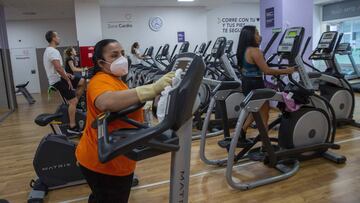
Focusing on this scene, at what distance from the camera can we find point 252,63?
351cm

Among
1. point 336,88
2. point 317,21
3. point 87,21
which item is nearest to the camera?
point 336,88

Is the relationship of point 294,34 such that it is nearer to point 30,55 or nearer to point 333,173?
point 333,173

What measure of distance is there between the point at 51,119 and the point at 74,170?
22.1 inches

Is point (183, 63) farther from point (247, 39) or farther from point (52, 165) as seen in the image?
point (247, 39)

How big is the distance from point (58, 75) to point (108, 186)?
354cm

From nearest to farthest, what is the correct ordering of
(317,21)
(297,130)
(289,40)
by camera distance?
(297,130) → (289,40) → (317,21)

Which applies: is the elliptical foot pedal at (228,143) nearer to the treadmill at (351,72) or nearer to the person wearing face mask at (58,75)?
the person wearing face mask at (58,75)

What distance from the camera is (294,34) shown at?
343 centimetres

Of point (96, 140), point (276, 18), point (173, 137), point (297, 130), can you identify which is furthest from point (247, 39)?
point (276, 18)

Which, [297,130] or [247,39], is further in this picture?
[247,39]

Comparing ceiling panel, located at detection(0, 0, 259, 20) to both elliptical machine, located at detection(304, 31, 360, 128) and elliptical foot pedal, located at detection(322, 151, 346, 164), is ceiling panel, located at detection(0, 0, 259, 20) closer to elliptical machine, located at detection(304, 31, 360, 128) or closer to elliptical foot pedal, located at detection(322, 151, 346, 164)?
elliptical machine, located at detection(304, 31, 360, 128)

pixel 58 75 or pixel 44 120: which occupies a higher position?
pixel 58 75

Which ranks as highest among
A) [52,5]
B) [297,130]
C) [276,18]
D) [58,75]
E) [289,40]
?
[52,5]

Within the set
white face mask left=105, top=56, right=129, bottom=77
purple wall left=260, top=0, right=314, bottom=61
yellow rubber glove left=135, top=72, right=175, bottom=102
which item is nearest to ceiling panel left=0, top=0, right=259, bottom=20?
purple wall left=260, top=0, right=314, bottom=61
